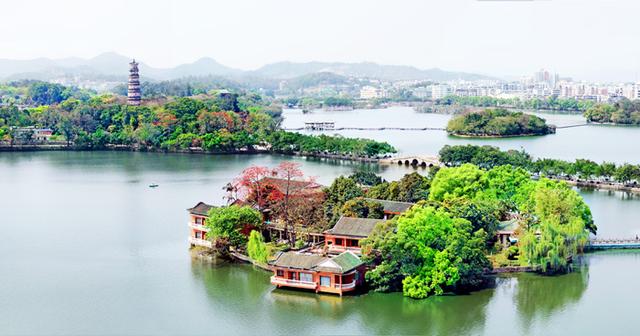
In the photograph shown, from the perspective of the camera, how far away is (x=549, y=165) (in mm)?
26438

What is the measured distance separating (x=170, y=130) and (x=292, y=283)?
85.4ft

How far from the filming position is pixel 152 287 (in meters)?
13.8

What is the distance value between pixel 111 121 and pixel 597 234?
2952cm

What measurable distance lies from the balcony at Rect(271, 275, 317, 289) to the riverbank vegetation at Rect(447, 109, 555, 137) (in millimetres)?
33469

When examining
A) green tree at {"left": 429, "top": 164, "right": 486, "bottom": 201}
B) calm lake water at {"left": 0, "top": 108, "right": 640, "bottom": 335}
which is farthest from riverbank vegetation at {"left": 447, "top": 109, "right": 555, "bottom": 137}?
green tree at {"left": 429, "top": 164, "right": 486, "bottom": 201}

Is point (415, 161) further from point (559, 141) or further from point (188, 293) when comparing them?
point (188, 293)

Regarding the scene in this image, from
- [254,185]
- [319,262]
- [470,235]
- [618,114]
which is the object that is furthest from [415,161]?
[618,114]

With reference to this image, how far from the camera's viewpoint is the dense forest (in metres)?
34.8

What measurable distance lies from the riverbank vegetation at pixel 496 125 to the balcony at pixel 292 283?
33469mm

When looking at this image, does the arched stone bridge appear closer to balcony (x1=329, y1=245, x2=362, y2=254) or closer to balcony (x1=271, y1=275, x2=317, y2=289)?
balcony (x1=329, y1=245, x2=362, y2=254)

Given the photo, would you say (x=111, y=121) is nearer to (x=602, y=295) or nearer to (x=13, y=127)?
(x=13, y=127)

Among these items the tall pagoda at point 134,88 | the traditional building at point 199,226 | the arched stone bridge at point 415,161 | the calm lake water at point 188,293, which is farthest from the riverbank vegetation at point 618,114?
the traditional building at point 199,226

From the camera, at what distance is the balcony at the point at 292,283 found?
42.9 feet

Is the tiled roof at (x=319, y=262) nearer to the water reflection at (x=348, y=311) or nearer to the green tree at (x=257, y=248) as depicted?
the water reflection at (x=348, y=311)
